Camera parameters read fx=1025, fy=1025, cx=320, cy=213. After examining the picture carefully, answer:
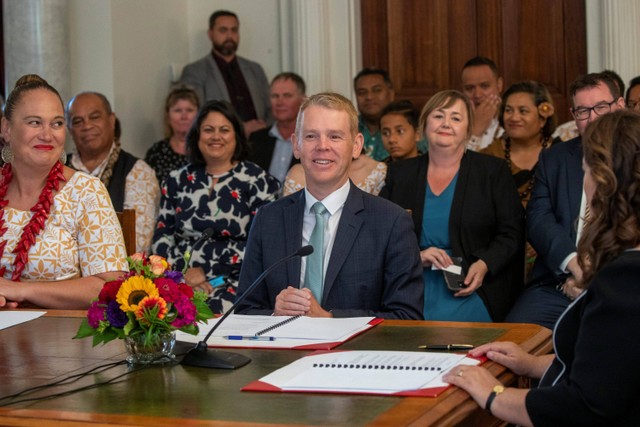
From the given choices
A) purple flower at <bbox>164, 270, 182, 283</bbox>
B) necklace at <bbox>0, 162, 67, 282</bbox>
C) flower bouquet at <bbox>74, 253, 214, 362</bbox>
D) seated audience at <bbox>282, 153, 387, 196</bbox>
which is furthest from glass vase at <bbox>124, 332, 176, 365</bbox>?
seated audience at <bbox>282, 153, 387, 196</bbox>

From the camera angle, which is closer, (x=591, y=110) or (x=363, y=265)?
(x=363, y=265)

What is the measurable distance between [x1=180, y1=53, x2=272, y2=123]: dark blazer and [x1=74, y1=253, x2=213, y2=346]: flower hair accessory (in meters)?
4.25

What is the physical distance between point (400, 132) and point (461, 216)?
3.36ft

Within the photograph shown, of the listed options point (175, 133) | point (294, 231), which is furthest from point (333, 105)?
point (175, 133)

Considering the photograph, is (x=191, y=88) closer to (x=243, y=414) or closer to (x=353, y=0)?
(x=353, y=0)

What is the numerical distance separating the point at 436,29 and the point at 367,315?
13.1 ft

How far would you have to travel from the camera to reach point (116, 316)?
2305 mm

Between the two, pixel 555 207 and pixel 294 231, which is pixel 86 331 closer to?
pixel 294 231

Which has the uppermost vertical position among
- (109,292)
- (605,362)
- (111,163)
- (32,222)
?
(111,163)

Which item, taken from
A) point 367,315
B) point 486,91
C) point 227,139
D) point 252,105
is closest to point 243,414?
point 367,315

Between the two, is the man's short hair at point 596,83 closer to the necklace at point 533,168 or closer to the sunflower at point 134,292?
the necklace at point 533,168

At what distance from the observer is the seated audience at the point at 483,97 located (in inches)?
211

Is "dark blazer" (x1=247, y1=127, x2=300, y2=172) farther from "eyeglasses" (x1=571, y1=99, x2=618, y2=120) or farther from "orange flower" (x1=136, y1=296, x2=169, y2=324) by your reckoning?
"orange flower" (x1=136, y1=296, x2=169, y2=324)

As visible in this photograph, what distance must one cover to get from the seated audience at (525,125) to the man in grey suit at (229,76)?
6.78ft
